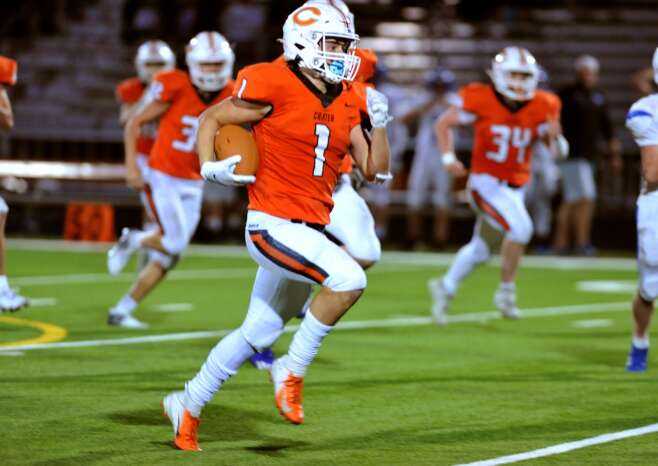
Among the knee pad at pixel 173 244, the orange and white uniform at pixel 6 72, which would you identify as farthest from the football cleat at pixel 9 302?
the knee pad at pixel 173 244

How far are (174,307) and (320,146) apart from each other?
4940 mm

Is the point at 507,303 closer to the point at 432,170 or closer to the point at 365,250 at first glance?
the point at 365,250

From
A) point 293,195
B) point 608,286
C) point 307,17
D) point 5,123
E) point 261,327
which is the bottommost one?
point 608,286

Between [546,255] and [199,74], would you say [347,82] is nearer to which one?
[199,74]

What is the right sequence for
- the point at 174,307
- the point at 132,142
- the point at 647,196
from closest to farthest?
the point at 647,196 → the point at 132,142 → the point at 174,307

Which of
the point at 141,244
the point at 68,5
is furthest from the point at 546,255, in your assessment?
the point at 68,5

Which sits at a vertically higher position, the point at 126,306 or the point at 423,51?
the point at 423,51

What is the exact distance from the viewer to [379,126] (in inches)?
228

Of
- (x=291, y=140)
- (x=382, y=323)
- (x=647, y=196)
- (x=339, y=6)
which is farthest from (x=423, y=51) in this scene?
(x=291, y=140)

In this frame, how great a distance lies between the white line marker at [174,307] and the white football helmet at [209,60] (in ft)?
6.28

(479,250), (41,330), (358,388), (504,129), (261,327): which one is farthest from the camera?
(504,129)

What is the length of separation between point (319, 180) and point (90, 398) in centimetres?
164

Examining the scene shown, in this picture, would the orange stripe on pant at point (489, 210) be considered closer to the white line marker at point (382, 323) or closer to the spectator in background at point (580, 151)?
the white line marker at point (382, 323)

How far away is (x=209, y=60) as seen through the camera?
8898 millimetres
